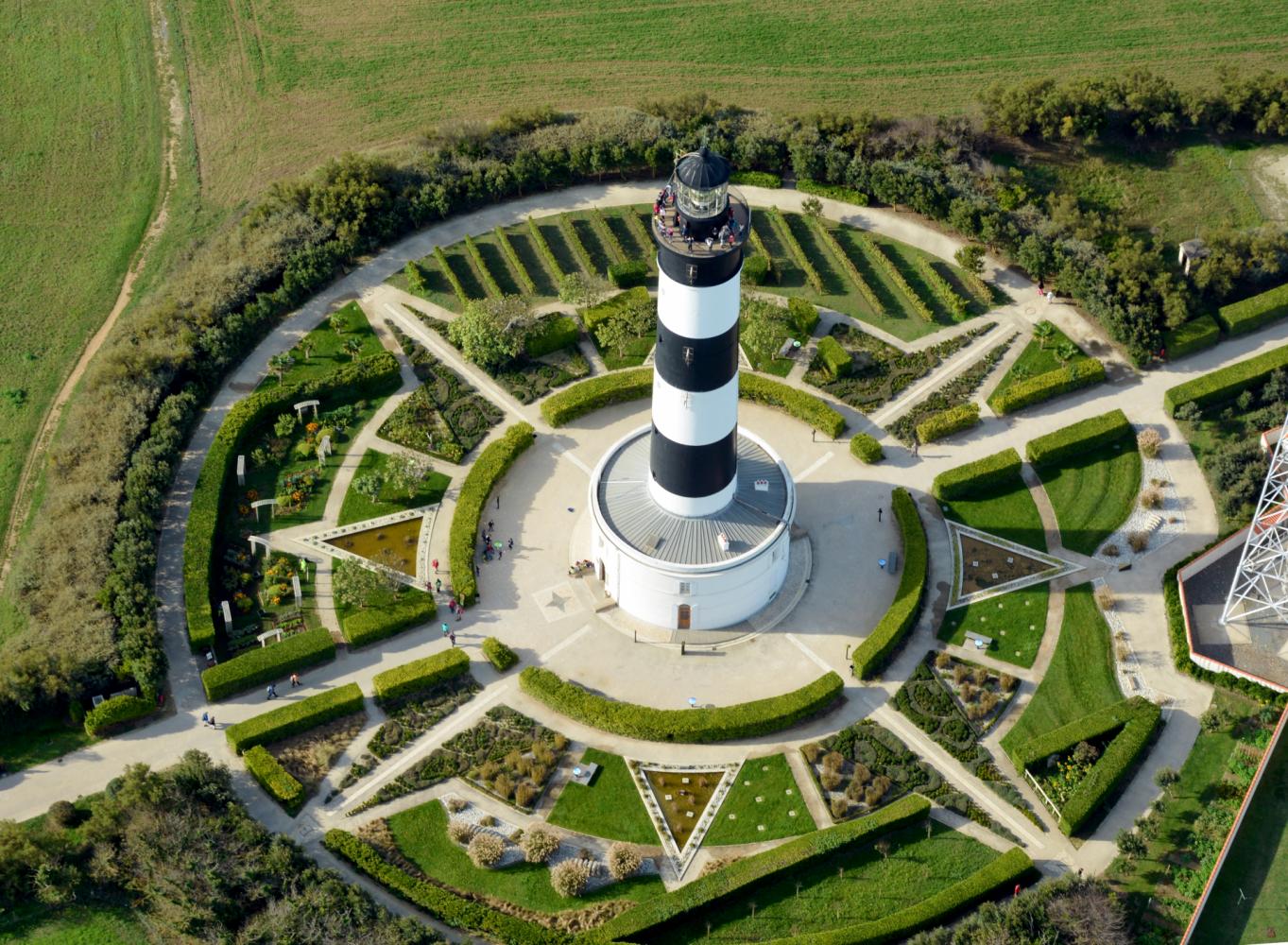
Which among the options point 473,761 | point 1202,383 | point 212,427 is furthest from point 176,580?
point 1202,383

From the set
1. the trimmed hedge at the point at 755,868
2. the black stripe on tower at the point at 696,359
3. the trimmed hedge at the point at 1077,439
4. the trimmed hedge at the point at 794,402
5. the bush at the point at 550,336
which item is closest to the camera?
the trimmed hedge at the point at 755,868

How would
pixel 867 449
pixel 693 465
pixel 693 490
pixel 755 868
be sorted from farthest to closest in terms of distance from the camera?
1. pixel 867 449
2. pixel 693 490
3. pixel 693 465
4. pixel 755 868

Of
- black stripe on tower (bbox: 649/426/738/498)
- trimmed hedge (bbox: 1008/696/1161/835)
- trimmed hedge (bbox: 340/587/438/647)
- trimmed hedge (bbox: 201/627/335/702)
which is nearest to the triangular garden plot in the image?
trimmed hedge (bbox: 1008/696/1161/835)

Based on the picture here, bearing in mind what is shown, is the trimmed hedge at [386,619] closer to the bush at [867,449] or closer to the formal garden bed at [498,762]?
the formal garden bed at [498,762]

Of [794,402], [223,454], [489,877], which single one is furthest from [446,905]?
[794,402]

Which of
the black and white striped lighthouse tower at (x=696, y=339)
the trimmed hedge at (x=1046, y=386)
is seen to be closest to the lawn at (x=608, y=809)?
the black and white striped lighthouse tower at (x=696, y=339)

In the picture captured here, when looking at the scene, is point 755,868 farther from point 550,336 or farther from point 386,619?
point 550,336
